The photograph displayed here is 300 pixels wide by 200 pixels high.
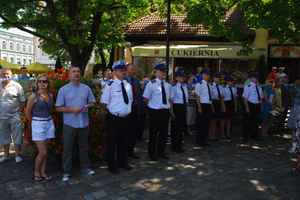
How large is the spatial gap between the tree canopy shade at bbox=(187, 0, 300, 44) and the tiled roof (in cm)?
575

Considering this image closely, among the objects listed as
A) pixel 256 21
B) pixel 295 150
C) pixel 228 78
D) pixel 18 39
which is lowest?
pixel 295 150

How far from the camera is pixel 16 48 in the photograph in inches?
2741

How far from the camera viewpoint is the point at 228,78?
809cm

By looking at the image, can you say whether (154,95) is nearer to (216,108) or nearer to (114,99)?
(114,99)

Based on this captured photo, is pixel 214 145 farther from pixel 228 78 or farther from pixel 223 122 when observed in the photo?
pixel 228 78

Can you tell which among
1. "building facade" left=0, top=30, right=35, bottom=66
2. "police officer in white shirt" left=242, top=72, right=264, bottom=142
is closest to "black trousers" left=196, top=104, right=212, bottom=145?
"police officer in white shirt" left=242, top=72, right=264, bottom=142

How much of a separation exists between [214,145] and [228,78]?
207cm

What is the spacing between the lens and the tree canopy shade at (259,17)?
7941mm

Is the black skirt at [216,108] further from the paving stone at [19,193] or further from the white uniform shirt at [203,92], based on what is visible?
the paving stone at [19,193]

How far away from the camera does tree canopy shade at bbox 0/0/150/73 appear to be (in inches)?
498

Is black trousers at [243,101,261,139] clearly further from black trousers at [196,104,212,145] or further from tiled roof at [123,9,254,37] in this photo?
tiled roof at [123,9,254,37]

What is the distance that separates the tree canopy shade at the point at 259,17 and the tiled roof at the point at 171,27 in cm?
575

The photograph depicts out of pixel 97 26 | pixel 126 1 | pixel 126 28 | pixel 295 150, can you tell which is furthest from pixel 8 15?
pixel 295 150

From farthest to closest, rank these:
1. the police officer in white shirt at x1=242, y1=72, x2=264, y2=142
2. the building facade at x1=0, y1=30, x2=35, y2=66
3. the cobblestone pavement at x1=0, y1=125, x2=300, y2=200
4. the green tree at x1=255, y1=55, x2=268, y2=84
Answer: the building facade at x1=0, y1=30, x2=35, y2=66
the green tree at x1=255, y1=55, x2=268, y2=84
the police officer in white shirt at x1=242, y1=72, x2=264, y2=142
the cobblestone pavement at x1=0, y1=125, x2=300, y2=200
